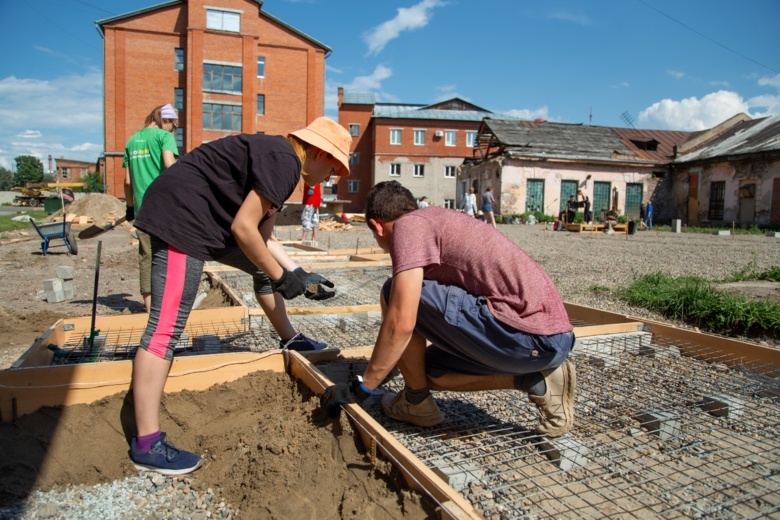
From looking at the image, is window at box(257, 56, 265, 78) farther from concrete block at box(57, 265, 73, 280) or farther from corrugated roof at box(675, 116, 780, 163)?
concrete block at box(57, 265, 73, 280)

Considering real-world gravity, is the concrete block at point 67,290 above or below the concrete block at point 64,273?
below

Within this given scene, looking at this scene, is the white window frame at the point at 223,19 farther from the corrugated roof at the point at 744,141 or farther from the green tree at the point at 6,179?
the green tree at the point at 6,179

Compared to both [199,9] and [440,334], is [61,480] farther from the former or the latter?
[199,9]

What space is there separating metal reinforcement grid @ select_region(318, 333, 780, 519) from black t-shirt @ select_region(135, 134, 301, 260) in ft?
3.57

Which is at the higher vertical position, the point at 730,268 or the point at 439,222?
the point at 439,222

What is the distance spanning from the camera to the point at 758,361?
3.07 m

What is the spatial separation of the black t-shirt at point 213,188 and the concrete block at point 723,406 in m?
2.18

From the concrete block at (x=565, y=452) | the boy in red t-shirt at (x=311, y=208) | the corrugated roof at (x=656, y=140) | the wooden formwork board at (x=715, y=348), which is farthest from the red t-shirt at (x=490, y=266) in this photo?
the corrugated roof at (x=656, y=140)

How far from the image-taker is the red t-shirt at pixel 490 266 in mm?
1917

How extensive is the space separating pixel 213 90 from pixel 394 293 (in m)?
35.6

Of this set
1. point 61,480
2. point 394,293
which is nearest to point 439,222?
point 394,293

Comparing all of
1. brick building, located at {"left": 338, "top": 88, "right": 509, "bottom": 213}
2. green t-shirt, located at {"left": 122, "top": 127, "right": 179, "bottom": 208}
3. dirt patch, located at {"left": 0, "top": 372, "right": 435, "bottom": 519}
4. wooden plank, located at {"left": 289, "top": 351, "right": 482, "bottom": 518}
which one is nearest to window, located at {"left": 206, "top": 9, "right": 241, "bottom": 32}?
brick building, located at {"left": 338, "top": 88, "right": 509, "bottom": 213}

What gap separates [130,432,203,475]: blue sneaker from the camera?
6.31 ft

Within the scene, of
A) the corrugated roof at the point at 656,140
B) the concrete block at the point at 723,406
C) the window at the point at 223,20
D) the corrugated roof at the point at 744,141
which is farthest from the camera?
the window at the point at 223,20
